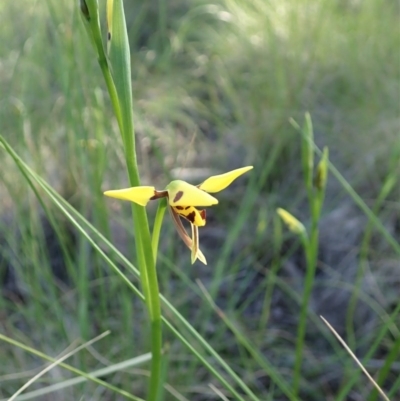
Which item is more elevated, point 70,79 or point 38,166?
point 70,79

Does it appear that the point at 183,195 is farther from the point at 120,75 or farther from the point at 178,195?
the point at 120,75

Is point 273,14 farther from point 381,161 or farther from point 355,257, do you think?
point 355,257

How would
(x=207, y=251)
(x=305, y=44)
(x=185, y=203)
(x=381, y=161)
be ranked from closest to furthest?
(x=185, y=203) < (x=207, y=251) < (x=381, y=161) < (x=305, y=44)

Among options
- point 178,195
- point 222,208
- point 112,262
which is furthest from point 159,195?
point 222,208

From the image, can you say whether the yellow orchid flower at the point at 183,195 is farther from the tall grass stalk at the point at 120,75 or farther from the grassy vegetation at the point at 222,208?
the grassy vegetation at the point at 222,208

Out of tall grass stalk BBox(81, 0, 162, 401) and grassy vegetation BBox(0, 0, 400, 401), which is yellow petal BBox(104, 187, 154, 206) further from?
grassy vegetation BBox(0, 0, 400, 401)

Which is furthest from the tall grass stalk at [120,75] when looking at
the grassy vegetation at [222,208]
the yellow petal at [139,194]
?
the grassy vegetation at [222,208]

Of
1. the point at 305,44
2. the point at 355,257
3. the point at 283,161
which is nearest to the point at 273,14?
the point at 305,44
